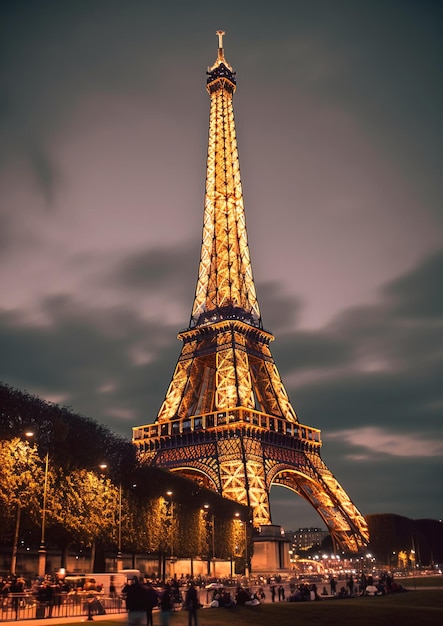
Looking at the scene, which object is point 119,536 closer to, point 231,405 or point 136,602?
point 136,602

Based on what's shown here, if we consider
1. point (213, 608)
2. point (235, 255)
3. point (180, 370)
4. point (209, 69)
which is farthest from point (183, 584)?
point (209, 69)

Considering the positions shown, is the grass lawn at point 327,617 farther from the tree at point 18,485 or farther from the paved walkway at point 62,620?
the tree at point 18,485

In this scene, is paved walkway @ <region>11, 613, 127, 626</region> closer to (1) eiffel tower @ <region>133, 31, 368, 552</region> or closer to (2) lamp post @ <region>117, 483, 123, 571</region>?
(2) lamp post @ <region>117, 483, 123, 571</region>

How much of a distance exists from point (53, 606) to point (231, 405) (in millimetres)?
59576

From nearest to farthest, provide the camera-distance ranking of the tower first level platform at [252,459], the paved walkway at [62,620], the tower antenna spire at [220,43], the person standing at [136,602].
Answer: the person standing at [136,602], the paved walkway at [62,620], the tower first level platform at [252,459], the tower antenna spire at [220,43]

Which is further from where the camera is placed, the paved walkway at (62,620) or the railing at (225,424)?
the railing at (225,424)

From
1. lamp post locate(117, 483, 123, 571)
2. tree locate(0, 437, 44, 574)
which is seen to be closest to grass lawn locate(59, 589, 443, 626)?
tree locate(0, 437, 44, 574)

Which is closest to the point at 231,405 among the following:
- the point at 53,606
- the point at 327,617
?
the point at 53,606

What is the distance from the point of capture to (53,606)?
105ft

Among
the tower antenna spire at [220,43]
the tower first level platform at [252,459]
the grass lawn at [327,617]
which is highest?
the tower antenna spire at [220,43]

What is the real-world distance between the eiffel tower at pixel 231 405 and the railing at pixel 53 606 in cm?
4894

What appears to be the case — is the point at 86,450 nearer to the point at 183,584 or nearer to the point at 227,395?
the point at 183,584

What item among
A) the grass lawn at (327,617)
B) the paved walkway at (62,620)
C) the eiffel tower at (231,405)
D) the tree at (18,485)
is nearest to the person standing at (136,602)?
the grass lawn at (327,617)

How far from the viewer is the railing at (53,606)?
99.0ft
